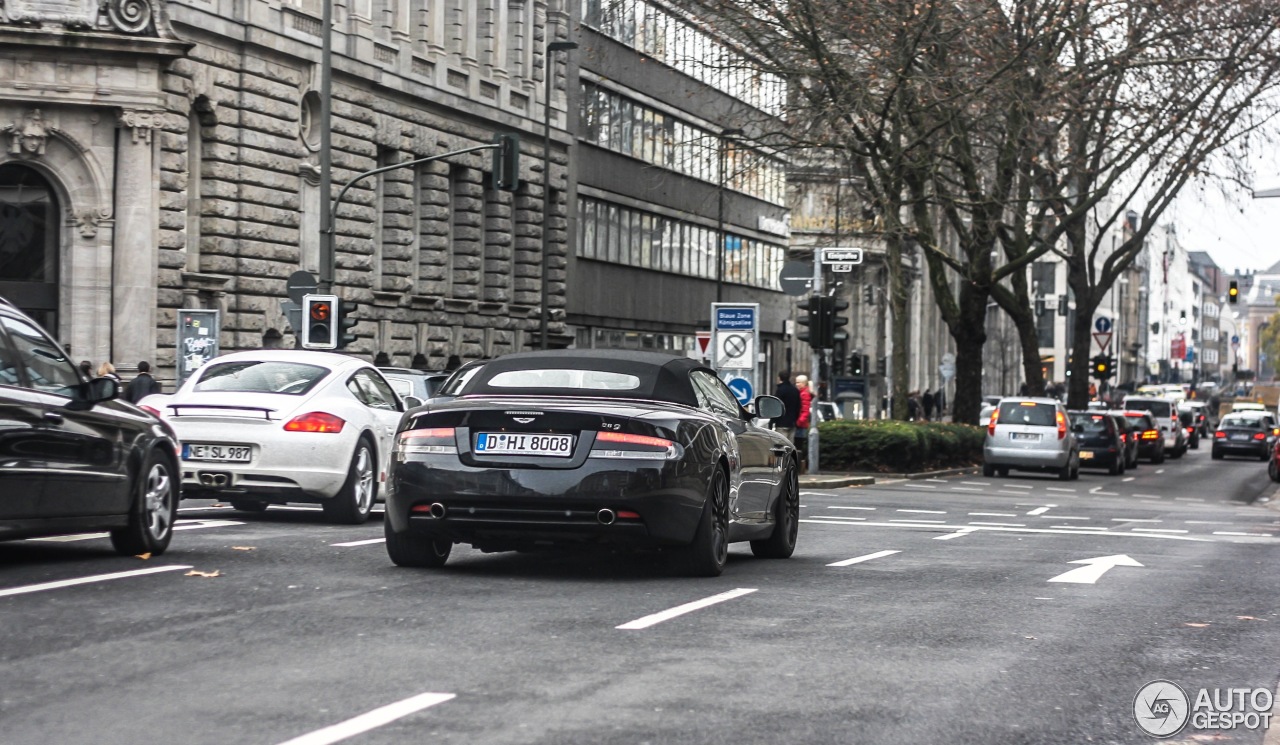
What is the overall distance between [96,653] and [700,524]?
4748 mm

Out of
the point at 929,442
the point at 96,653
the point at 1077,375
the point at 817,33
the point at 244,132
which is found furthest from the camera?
the point at 1077,375

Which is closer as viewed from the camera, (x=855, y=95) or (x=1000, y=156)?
(x=855, y=95)

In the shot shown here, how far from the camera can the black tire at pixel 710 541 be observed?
1209 cm

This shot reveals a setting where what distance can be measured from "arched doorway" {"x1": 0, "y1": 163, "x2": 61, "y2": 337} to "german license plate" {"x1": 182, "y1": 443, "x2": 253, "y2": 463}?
19.0 meters

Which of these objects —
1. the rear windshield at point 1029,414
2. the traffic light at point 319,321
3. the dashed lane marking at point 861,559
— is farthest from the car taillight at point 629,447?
the rear windshield at point 1029,414

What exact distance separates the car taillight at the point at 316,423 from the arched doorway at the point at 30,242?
1897cm

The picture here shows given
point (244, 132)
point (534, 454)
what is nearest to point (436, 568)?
point (534, 454)

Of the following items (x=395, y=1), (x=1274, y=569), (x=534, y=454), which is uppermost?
(x=395, y=1)

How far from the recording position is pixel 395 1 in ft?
148

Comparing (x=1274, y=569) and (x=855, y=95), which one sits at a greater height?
(x=855, y=95)

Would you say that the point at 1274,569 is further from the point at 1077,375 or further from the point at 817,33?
the point at 1077,375

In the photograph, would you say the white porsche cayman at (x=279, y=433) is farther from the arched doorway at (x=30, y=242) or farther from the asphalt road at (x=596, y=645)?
the arched doorway at (x=30, y=242)

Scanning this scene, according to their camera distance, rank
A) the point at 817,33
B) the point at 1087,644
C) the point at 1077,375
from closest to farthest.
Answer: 1. the point at 1087,644
2. the point at 817,33
3. the point at 1077,375

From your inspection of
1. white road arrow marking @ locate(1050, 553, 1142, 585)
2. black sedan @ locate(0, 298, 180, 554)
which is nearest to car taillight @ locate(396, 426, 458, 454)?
black sedan @ locate(0, 298, 180, 554)
